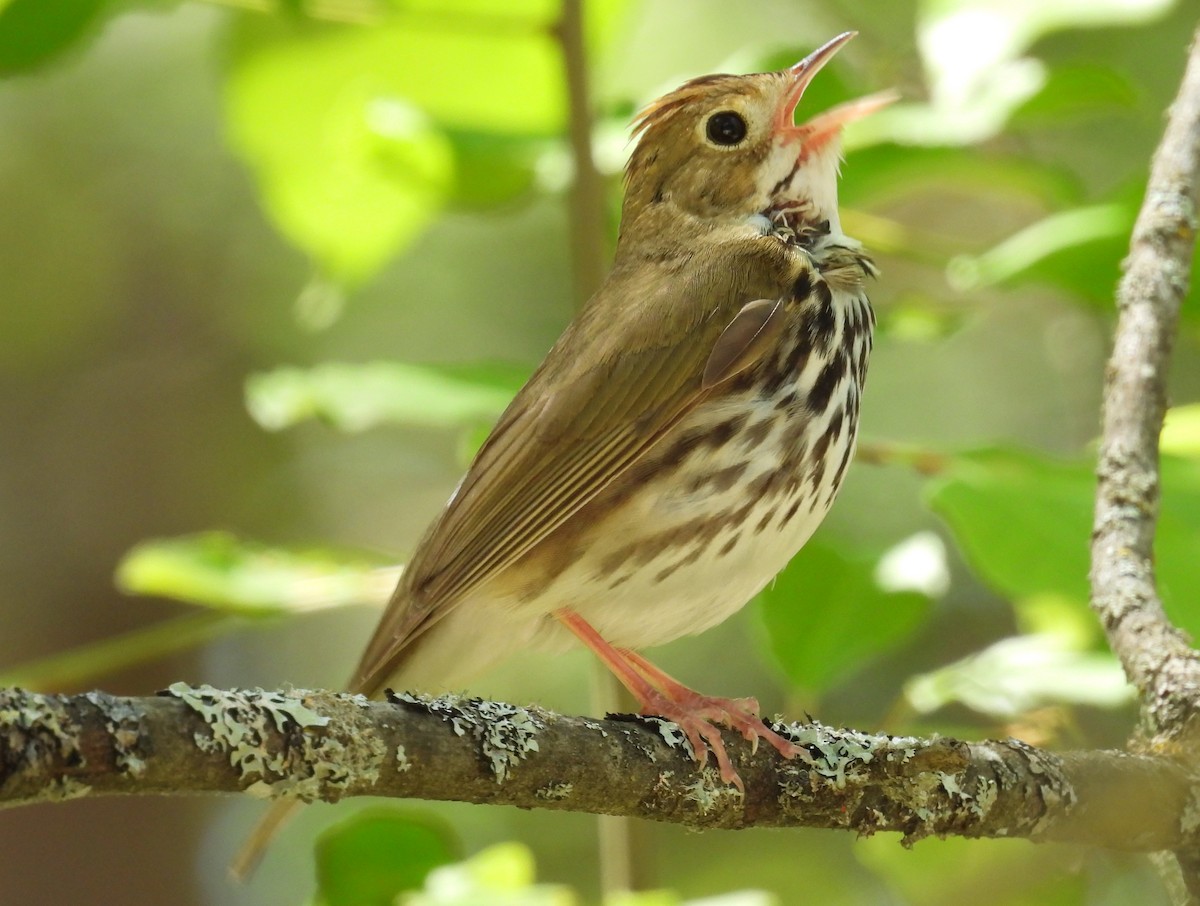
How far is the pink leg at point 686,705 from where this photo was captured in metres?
2.31

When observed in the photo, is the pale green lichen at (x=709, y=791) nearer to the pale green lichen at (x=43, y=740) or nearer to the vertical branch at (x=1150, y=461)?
the vertical branch at (x=1150, y=461)

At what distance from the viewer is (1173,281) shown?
272 centimetres

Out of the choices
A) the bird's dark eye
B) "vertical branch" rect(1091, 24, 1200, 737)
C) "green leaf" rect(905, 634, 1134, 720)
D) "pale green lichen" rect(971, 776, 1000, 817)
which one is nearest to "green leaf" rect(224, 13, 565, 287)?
the bird's dark eye

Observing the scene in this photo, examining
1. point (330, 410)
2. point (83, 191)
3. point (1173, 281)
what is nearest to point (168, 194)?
point (83, 191)

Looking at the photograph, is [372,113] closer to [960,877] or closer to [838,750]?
[838,750]

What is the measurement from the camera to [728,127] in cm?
349

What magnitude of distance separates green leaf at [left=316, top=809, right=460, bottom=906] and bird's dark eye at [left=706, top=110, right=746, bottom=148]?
173 cm

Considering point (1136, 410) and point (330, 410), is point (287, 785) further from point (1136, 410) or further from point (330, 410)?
point (1136, 410)

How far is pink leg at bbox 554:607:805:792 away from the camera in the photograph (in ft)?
7.58

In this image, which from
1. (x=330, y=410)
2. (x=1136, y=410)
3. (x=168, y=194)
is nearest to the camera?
(x=1136, y=410)

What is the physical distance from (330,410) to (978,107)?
5.08 feet

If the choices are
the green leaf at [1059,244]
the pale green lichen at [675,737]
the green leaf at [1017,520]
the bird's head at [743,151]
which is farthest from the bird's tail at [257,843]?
the green leaf at [1059,244]

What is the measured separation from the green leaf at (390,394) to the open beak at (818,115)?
873 millimetres

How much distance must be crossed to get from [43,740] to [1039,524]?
6.22 feet
